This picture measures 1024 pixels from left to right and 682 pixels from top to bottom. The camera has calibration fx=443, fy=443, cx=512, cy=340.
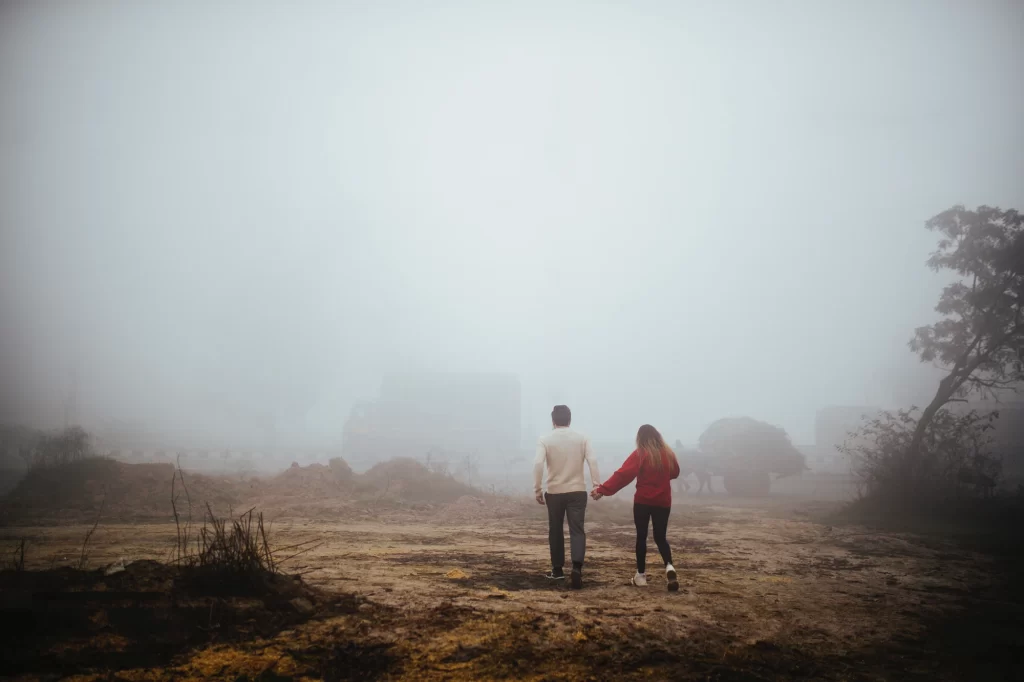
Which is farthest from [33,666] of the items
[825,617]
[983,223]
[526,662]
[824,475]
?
[824,475]

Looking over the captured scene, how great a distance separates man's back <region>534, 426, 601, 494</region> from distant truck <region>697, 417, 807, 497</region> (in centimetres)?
2814

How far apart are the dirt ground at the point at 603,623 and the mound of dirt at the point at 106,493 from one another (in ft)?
18.1

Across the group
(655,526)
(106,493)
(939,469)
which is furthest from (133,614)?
(939,469)

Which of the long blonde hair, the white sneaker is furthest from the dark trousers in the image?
the white sneaker

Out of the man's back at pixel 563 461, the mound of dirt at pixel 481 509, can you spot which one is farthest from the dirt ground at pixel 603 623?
the mound of dirt at pixel 481 509

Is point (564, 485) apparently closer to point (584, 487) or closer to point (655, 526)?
point (584, 487)

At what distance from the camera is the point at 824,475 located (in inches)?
1748

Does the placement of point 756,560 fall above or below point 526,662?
below

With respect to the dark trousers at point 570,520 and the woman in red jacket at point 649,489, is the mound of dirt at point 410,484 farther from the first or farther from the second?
the woman in red jacket at point 649,489

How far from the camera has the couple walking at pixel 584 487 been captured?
5.82 metres

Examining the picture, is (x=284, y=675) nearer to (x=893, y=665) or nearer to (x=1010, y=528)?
(x=893, y=665)

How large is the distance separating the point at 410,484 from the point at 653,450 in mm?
16537

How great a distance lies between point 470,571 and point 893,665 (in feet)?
15.9

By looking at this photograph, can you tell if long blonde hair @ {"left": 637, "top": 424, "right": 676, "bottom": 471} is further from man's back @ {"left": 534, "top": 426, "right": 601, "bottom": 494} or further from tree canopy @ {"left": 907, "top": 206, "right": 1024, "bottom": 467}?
tree canopy @ {"left": 907, "top": 206, "right": 1024, "bottom": 467}
